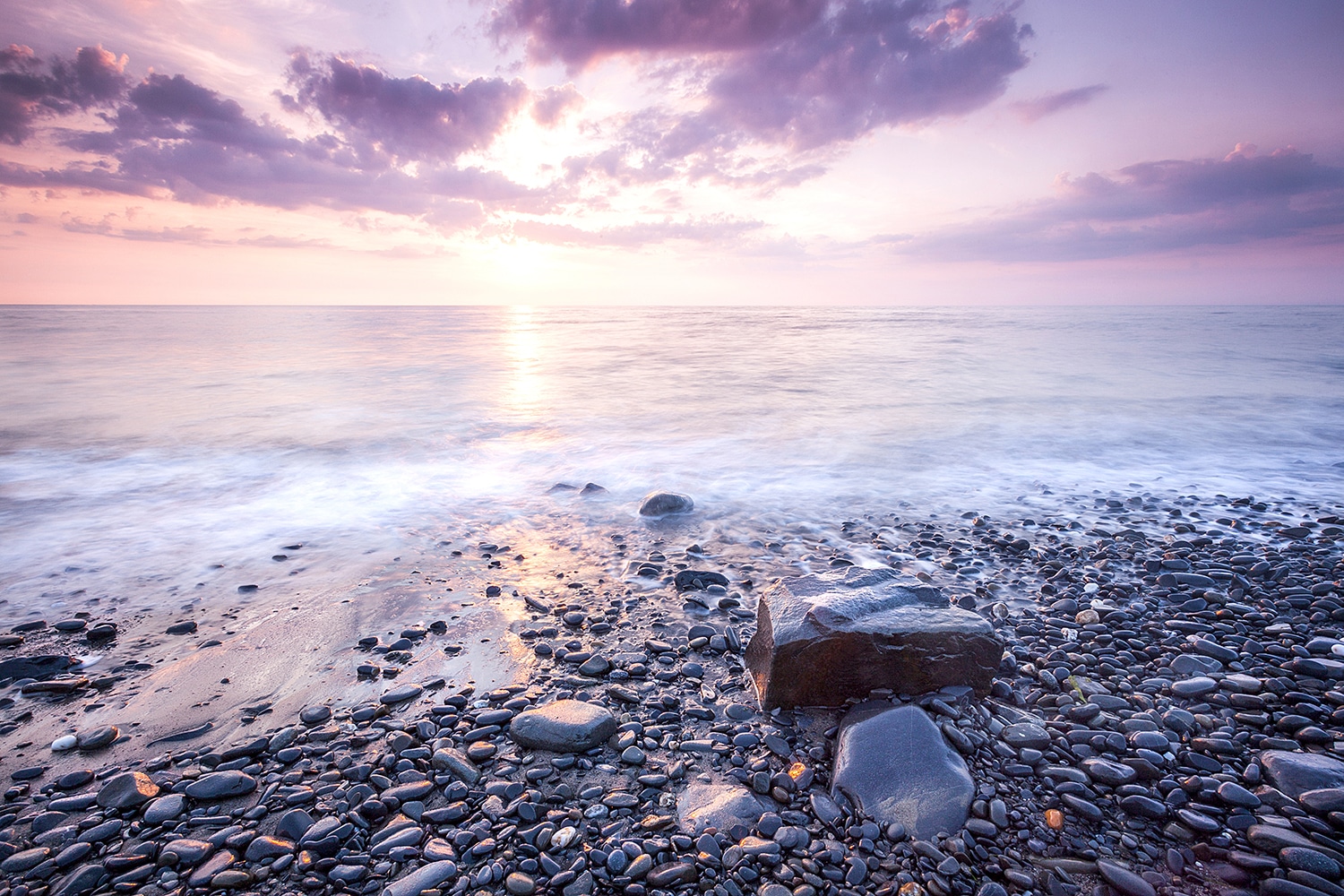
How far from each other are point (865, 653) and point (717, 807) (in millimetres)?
1129

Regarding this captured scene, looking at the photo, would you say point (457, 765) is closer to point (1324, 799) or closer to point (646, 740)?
point (646, 740)

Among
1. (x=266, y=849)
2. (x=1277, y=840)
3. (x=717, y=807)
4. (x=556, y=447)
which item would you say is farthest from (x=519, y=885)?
(x=556, y=447)

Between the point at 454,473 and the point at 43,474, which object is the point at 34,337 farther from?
the point at 454,473

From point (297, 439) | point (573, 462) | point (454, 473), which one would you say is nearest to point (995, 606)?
point (573, 462)

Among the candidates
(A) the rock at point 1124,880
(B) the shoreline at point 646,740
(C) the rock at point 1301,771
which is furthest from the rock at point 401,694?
(C) the rock at point 1301,771

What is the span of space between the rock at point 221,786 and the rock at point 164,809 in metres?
0.05

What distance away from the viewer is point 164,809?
8.43 ft

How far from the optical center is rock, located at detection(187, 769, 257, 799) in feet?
8.75

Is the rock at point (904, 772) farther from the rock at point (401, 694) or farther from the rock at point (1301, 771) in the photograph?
the rock at point (401, 694)

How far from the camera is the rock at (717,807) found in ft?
8.28

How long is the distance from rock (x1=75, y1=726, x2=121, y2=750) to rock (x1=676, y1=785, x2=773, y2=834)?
9.76ft

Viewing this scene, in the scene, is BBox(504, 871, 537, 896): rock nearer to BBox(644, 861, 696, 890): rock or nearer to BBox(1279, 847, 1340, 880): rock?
BBox(644, 861, 696, 890): rock

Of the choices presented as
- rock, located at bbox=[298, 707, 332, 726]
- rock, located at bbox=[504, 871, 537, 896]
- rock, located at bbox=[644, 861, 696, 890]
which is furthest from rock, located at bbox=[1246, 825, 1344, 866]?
rock, located at bbox=[298, 707, 332, 726]

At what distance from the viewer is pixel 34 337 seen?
3350 centimetres
